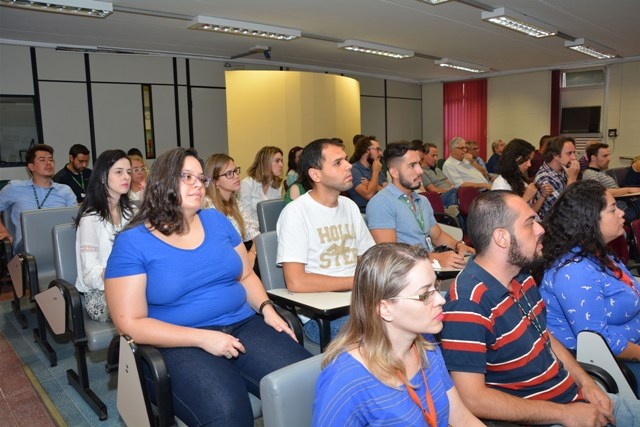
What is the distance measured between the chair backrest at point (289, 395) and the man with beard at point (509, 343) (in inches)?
18.7

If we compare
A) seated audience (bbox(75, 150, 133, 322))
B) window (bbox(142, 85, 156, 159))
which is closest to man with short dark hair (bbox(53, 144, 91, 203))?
window (bbox(142, 85, 156, 159))

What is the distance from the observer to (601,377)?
1804mm

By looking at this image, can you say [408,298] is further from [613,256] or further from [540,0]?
[540,0]

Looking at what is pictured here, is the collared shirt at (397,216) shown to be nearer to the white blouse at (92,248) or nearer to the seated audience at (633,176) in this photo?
the white blouse at (92,248)

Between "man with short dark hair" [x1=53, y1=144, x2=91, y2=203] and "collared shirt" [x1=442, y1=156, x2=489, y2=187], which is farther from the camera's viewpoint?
"collared shirt" [x1=442, y1=156, x2=489, y2=187]

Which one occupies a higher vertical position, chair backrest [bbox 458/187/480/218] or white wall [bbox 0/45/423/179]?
white wall [bbox 0/45/423/179]

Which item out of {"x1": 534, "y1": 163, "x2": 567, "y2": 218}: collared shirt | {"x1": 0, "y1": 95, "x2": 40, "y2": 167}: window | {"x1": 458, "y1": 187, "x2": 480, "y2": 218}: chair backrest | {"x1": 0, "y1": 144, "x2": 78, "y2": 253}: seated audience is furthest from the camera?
{"x1": 0, "y1": 95, "x2": 40, "y2": 167}: window

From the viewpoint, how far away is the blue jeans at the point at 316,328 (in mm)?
2402

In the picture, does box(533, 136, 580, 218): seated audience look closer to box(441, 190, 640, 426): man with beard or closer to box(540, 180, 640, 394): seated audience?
box(540, 180, 640, 394): seated audience

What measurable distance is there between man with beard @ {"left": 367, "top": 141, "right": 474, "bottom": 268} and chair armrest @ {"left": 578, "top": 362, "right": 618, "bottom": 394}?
1196mm

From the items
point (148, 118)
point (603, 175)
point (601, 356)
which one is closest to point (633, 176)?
point (603, 175)

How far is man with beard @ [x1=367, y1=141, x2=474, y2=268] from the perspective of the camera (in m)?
3.01

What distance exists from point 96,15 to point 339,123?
13.6 feet

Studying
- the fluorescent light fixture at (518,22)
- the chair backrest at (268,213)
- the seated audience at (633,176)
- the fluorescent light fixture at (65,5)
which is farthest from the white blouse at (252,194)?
the seated audience at (633,176)
